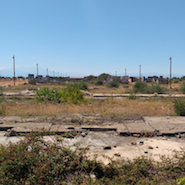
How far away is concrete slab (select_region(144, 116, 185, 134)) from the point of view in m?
6.57

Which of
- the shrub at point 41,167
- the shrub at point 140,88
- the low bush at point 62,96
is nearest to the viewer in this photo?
the shrub at point 41,167

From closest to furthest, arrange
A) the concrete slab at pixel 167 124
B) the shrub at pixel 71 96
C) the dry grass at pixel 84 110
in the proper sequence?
the concrete slab at pixel 167 124 → the dry grass at pixel 84 110 → the shrub at pixel 71 96

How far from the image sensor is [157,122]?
297 inches

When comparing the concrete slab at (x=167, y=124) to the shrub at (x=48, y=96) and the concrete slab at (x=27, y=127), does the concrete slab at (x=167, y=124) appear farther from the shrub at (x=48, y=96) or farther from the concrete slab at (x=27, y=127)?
the shrub at (x=48, y=96)

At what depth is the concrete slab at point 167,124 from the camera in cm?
657

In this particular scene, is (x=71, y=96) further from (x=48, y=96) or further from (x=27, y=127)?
(x=27, y=127)

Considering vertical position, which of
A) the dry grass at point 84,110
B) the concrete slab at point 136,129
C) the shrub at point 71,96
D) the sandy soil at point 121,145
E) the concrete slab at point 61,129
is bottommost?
the sandy soil at point 121,145

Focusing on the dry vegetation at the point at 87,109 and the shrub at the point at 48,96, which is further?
the shrub at the point at 48,96

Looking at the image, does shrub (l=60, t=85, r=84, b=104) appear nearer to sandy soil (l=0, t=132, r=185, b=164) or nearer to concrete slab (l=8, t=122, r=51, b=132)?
concrete slab (l=8, t=122, r=51, b=132)

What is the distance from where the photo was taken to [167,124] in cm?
729

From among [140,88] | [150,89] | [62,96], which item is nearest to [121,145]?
[62,96]

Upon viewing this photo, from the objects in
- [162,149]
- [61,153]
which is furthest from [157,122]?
[61,153]

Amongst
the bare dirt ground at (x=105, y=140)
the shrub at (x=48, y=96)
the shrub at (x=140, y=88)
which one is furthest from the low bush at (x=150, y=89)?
the bare dirt ground at (x=105, y=140)

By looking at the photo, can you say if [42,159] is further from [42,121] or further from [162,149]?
[42,121]
